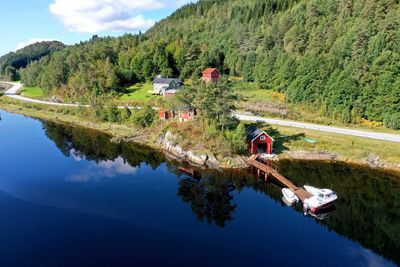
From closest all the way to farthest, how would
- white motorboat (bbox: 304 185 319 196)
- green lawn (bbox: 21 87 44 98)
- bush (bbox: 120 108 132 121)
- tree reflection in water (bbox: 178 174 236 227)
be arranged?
tree reflection in water (bbox: 178 174 236 227) → white motorboat (bbox: 304 185 319 196) → bush (bbox: 120 108 132 121) → green lawn (bbox: 21 87 44 98)

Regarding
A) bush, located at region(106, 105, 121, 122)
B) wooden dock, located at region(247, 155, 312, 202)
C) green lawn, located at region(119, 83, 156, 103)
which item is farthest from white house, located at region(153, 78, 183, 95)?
wooden dock, located at region(247, 155, 312, 202)

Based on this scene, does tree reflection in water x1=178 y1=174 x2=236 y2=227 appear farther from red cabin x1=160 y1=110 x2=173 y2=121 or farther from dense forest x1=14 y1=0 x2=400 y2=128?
dense forest x1=14 y1=0 x2=400 y2=128

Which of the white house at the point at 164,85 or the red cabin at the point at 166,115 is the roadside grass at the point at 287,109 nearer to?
the red cabin at the point at 166,115

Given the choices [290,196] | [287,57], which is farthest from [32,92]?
[290,196]

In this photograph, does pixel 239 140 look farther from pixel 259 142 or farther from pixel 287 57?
pixel 287 57

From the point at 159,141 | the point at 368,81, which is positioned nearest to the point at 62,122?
the point at 159,141

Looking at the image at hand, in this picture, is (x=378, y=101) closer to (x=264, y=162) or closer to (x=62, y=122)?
(x=264, y=162)
